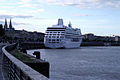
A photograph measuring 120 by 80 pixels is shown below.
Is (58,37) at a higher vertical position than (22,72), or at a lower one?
lower

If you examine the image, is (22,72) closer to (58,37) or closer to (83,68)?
(83,68)

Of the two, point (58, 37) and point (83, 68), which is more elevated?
→ point (58, 37)

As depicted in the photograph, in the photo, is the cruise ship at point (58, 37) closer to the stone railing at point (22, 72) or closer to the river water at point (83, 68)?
the river water at point (83, 68)

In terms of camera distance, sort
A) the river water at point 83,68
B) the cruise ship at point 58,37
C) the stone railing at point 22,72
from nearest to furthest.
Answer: the stone railing at point 22,72
the river water at point 83,68
the cruise ship at point 58,37

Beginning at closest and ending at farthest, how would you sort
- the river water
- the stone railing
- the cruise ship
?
the stone railing, the river water, the cruise ship

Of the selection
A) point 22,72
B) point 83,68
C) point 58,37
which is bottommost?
point 83,68

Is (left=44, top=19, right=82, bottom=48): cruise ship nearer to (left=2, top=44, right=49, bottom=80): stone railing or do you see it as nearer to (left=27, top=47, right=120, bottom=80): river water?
(left=27, top=47, right=120, bottom=80): river water

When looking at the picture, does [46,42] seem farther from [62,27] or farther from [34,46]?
[34,46]

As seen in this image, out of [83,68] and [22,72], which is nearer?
[22,72]

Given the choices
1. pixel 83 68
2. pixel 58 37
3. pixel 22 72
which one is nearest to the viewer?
pixel 22 72

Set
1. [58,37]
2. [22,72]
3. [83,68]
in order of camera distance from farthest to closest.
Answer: [58,37] < [83,68] < [22,72]

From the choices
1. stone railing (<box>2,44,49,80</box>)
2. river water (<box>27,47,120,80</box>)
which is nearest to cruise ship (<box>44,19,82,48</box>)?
river water (<box>27,47,120,80</box>)

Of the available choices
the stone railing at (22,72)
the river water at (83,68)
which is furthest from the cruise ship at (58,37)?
the stone railing at (22,72)

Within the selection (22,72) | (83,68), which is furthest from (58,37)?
(22,72)
